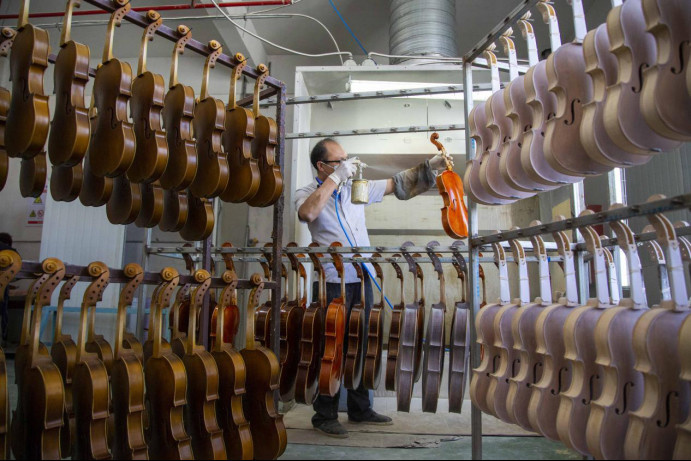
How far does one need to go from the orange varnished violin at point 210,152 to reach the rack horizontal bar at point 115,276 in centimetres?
36

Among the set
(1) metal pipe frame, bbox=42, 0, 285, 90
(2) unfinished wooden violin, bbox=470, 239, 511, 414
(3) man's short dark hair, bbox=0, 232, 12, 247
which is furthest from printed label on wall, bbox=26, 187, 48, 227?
(2) unfinished wooden violin, bbox=470, 239, 511, 414

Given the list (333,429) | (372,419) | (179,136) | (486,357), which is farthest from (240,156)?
(372,419)

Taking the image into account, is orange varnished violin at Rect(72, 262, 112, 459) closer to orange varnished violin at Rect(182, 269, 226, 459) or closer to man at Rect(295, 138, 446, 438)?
orange varnished violin at Rect(182, 269, 226, 459)

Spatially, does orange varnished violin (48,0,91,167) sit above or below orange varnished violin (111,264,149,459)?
above

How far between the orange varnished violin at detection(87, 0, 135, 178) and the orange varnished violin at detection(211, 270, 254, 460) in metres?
0.68

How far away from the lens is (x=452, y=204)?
Result: 10.6ft

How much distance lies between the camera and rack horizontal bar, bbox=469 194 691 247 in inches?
53.8

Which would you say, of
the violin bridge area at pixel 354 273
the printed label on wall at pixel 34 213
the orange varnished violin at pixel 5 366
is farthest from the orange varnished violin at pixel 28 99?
the printed label on wall at pixel 34 213

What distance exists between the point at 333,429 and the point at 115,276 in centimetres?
156

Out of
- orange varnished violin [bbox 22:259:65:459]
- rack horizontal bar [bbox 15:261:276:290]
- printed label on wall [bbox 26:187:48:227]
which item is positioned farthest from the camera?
printed label on wall [bbox 26:187:48:227]

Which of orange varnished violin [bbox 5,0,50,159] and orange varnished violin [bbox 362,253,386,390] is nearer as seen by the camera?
orange varnished violin [bbox 5,0,50,159]

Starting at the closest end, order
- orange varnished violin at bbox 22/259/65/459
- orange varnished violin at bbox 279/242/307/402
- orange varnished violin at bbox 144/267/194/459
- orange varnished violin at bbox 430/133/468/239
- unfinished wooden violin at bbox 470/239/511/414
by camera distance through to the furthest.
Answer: orange varnished violin at bbox 22/259/65/459 < orange varnished violin at bbox 144/267/194/459 < unfinished wooden violin at bbox 470/239/511/414 < orange varnished violin at bbox 279/242/307/402 < orange varnished violin at bbox 430/133/468/239

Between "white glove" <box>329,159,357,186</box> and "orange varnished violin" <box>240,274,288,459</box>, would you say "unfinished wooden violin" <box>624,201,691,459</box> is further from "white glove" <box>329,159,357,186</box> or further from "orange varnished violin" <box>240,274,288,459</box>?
"white glove" <box>329,159,357,186</box>

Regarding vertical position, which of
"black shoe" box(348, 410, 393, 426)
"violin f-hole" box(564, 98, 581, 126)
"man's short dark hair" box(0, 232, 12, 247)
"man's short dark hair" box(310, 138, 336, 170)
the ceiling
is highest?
the ceiling
